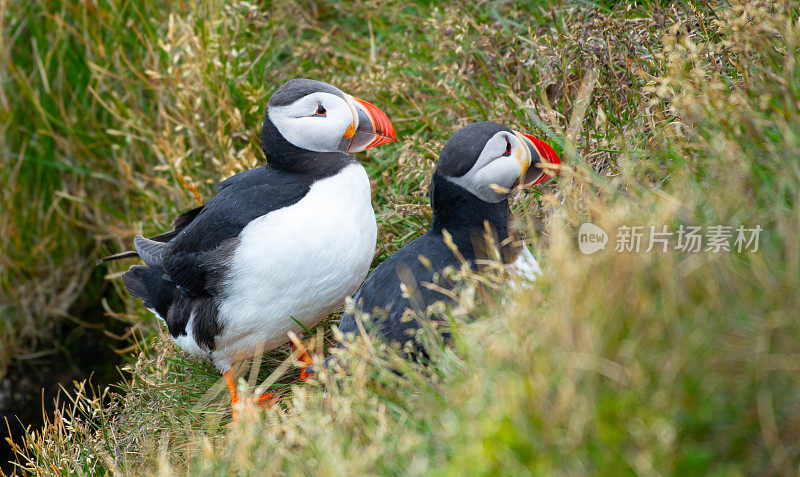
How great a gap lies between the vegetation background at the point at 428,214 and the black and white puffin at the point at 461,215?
0.17m

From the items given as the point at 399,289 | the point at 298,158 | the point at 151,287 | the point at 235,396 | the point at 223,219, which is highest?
the point at 298,158

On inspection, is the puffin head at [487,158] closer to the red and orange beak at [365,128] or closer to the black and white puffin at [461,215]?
the black and white puffin at [461,215]

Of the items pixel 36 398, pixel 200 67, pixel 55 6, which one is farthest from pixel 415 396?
pixel 55 6

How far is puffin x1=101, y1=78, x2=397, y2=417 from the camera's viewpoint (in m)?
3.26

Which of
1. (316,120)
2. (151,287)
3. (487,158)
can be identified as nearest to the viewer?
(487,158)

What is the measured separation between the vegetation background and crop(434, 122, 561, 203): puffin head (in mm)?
227

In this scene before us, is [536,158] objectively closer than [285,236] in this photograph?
Yes

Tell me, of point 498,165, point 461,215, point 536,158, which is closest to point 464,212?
point 461,215

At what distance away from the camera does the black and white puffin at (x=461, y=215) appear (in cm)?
301

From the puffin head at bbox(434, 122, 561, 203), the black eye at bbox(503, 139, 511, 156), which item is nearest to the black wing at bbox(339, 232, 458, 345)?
the puffin head at bbox(434, 122, 561, 203)

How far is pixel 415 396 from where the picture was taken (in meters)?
2.36

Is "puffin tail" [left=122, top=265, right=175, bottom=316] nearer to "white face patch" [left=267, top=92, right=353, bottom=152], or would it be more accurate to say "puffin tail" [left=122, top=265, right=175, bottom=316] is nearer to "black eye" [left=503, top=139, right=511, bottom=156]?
"white face patch" [left=267, top=92, right=353, bottom=152]

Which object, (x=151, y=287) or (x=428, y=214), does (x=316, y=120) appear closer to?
(x=428, y=214)

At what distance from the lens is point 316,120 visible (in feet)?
11.1
